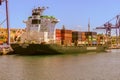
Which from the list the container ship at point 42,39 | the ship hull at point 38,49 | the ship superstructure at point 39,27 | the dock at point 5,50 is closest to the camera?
the ship hull at point 38,49

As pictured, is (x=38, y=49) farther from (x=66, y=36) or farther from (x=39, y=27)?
(x=66, y=36)

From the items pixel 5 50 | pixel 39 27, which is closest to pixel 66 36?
pixel 39 27

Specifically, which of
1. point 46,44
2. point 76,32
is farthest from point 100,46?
point 46,44

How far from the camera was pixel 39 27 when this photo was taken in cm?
6450

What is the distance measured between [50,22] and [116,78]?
36.8m

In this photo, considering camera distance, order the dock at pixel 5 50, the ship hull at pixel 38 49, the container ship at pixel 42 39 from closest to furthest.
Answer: the ship hull at pixel 38 49, the container ship at pixel 42 39, the dock at pixel 5 50

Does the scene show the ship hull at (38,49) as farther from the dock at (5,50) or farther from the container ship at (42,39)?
the dock at (5,50)

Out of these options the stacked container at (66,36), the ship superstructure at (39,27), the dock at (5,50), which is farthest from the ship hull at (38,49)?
the stacked container at (66,36)

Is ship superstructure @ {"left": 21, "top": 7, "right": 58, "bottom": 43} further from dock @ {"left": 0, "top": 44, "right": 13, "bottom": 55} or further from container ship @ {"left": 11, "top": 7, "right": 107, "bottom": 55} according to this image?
dock @ {"left": 0, "top": 44, "right": 13, "bottom": 55}

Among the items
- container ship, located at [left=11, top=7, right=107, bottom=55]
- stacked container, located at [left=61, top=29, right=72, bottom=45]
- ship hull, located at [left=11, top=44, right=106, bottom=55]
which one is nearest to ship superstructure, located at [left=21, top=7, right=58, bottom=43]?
container ship, located at [left=11, top=7, right=107, bottom=55]

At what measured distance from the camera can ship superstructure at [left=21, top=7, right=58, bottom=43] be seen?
64.1 meters

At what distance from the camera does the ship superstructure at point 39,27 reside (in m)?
64.1

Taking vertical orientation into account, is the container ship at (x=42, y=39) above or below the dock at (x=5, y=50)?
above

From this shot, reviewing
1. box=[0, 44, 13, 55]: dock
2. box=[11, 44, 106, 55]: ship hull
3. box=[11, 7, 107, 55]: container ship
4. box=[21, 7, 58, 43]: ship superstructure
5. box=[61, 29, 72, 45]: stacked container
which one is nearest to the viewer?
box=[11, 44, 106, 55]: ship hull
